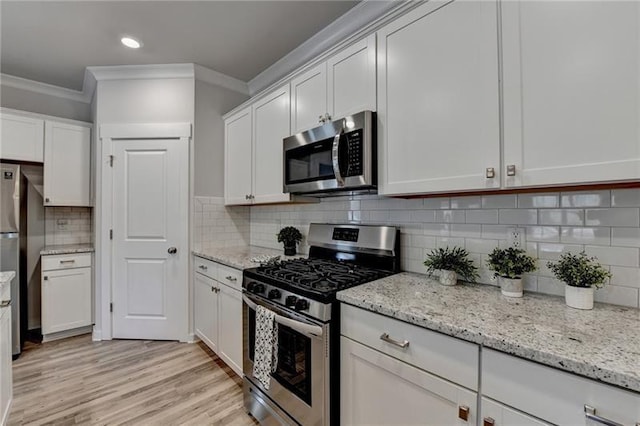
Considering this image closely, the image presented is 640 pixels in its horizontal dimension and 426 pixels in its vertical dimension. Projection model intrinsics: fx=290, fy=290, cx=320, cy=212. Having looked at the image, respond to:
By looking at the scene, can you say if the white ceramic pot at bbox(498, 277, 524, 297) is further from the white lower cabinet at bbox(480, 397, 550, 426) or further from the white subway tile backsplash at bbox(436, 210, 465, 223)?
the white lower cabinet at bbox(480, 397, 550, 426)

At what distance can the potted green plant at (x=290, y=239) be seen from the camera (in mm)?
2607

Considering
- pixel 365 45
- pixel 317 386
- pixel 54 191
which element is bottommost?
pixel 317 386

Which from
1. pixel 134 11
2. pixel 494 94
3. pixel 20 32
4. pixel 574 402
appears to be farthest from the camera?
pixel 20 32

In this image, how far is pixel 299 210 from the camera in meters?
2.71

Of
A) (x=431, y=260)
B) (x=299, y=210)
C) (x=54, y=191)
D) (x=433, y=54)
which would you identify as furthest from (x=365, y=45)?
(x=54, y=191)

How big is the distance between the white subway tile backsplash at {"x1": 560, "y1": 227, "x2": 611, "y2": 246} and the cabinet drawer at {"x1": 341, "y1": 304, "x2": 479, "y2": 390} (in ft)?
2.43

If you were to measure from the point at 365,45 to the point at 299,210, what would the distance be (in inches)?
58.1

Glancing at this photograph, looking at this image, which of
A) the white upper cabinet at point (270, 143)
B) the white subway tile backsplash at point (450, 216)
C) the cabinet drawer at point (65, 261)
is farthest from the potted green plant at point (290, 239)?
the cabinet drawer at point (65, 261)

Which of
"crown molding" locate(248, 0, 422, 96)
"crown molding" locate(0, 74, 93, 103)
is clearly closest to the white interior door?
"crown molding" locate(248, 0, 422, 96)

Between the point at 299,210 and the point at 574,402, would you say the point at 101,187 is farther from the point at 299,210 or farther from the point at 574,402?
the point at 574,402

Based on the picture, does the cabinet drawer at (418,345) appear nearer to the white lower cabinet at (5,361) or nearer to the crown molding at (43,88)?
the white lower cabinet at (5,361)

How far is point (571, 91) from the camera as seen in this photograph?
102cm

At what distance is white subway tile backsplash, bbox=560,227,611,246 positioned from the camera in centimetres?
117

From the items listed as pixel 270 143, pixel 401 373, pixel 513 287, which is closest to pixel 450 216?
pixel 513 287
